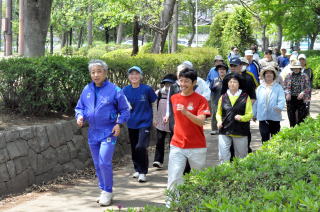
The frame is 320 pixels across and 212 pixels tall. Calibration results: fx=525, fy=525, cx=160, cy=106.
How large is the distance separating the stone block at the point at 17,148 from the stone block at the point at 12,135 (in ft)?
0.18

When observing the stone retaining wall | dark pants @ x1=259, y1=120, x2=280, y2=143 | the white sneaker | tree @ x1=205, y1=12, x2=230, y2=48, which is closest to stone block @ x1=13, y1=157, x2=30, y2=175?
the stone retaining wall

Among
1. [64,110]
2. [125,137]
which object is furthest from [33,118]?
[125,137]

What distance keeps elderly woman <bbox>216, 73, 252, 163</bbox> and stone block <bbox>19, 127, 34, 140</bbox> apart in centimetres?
272

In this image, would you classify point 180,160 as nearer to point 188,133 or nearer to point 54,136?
point 188,133

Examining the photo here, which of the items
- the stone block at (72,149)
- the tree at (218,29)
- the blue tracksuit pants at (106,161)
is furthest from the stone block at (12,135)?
the tree at (218,29)

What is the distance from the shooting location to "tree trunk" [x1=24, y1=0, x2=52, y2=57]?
10211 millimetres

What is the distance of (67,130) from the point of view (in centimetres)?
840

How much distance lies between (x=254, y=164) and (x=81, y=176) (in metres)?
4.41

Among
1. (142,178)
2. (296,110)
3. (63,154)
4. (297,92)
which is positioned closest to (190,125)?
(142,178)

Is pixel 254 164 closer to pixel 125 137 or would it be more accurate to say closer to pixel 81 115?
pixel 81 115

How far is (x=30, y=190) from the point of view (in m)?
7.43

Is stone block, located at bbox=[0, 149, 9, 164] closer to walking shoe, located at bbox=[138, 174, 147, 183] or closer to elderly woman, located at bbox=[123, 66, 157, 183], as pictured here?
elderly woman, located at bbox=[123, 66, 157, 183]

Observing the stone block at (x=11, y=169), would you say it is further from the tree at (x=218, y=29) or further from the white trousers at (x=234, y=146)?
the tree at (x=218, y=29)

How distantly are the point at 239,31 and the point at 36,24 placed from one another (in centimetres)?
1737
